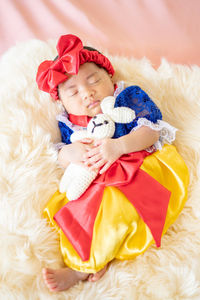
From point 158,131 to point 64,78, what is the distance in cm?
43

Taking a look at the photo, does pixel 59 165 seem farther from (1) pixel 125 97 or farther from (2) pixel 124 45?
(2) pixel 124 45

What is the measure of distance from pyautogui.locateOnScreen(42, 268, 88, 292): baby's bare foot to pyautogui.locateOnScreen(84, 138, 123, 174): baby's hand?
36cm

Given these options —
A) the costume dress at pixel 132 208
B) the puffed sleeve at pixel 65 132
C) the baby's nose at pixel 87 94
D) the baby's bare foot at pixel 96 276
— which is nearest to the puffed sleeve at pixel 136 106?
the costume dress at pixel 132 208

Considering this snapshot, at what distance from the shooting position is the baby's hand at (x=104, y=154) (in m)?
1.06

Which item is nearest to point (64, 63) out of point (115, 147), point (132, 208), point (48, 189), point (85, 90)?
point (85, 90)

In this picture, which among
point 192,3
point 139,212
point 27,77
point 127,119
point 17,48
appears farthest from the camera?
point 192,3

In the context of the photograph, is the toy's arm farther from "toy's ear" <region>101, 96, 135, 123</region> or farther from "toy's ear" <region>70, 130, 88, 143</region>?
"toy's ear" <region>70, 130, 88, 143</region>

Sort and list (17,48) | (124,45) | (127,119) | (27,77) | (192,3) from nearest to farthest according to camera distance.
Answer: (127,119)
(27,77)
(17,48)
(124,45)
(192,3)

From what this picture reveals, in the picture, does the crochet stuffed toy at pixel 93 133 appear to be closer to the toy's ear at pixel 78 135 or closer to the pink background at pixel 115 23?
the toy's ear at pixel 78 135

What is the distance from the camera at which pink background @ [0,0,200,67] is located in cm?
173

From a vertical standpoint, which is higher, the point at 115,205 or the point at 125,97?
the point at 125,97


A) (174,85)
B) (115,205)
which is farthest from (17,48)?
(115,205)

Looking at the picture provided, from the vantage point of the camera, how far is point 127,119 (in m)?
1.13

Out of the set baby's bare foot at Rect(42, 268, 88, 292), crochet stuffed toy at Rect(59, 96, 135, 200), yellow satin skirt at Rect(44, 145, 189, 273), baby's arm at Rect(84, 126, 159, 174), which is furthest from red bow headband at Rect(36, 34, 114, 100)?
baby's bare foot at Rect(42, 268, 88, 292)
